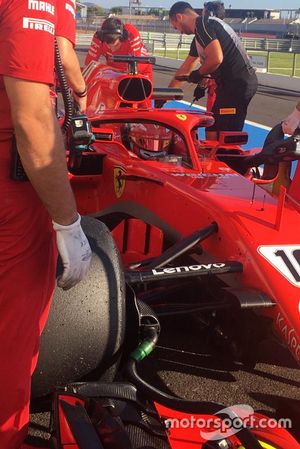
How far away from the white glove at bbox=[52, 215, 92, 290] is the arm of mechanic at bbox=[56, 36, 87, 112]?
1.16 meters

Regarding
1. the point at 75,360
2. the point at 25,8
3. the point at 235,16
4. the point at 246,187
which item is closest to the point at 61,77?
the point at 25,8

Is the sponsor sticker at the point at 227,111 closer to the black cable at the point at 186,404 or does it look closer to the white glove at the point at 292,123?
the white glove at the point at 292,123

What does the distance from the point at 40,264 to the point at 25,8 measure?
0.70 meters

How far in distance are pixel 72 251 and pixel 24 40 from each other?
567 millimetres

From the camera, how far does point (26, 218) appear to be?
1.61 meters

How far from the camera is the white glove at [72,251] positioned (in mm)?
1602

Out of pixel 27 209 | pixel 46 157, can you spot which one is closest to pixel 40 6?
pixel 46 157

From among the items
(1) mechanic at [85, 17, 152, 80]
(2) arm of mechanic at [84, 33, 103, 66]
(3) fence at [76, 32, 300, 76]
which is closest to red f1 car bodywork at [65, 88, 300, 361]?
(1) mechanic at [85, 17, 152, 80]

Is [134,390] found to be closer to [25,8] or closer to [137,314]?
[137,314]

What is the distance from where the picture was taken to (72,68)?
10.2 ft

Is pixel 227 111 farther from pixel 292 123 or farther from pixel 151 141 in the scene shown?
pixel 151 141

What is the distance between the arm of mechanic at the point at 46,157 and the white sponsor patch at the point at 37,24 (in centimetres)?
13

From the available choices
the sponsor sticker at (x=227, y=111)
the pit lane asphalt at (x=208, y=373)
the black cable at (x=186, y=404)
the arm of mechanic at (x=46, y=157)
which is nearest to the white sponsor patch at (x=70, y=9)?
the arm of mechanic at (x=46, y=157)

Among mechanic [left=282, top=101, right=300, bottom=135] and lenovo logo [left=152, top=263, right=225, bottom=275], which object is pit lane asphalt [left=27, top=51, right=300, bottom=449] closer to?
lenovo logo [left=152, top=263, right=225, bottom=275]
